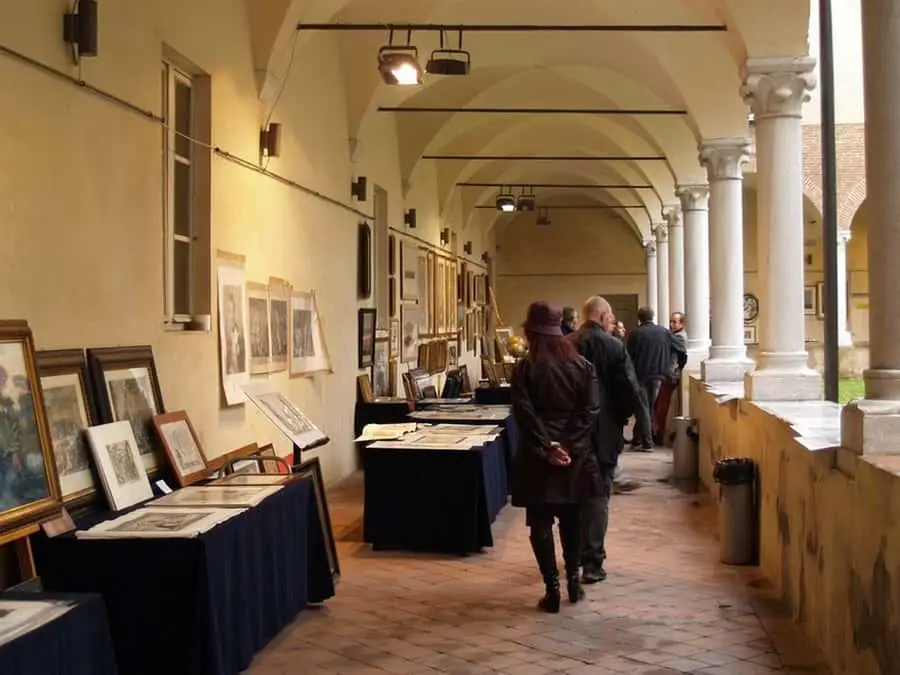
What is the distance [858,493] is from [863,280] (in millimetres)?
22130

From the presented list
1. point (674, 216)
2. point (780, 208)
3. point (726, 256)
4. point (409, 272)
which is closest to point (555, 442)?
point (780, 208)

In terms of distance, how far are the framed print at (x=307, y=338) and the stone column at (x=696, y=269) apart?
5416mm

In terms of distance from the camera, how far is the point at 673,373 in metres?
12.8

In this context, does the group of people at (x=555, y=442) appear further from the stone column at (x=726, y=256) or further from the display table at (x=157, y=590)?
the stone column at (x=726, y=256)

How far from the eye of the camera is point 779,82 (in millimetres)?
7656

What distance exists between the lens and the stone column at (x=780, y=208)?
755 centimetres

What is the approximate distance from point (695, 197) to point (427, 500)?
314 inches

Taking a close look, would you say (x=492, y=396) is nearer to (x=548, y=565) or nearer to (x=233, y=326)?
(x=233, y=326)

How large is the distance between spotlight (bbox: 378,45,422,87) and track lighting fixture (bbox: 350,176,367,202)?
312 cm

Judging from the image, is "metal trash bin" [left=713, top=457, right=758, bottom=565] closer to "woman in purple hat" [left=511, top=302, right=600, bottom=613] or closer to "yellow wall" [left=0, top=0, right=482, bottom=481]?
"woman in purple hat" [left=511, top=302, right=600, bottom=613]

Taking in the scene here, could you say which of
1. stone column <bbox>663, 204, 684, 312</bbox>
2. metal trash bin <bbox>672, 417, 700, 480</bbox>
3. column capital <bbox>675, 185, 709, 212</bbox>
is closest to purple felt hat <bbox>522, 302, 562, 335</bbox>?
metal trash bin <bbox>672, 417, 700, 480</bbox>

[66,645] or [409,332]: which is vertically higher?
[409,332]

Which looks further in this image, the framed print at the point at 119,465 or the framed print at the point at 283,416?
the framed print at the point at 283,416

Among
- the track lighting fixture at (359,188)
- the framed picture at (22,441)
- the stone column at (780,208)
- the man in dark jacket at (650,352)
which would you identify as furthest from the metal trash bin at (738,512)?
the track lighting fixture at (359,188)
